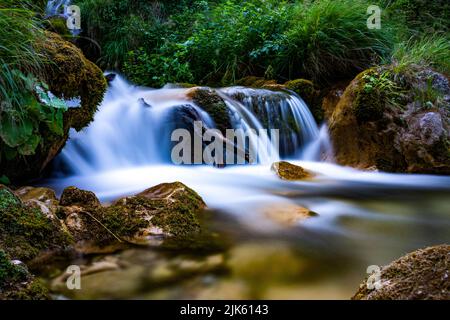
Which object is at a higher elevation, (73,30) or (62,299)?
(73,30)

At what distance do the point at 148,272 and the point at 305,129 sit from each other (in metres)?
4.57

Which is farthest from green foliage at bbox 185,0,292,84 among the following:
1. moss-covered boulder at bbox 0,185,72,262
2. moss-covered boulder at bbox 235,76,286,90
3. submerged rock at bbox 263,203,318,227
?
moss-covered boulder at bbox 0,185,72,262

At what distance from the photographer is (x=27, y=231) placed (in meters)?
2.07

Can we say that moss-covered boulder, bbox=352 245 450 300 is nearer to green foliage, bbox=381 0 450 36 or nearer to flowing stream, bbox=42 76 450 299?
flowing stream, bbox=42 76 450 299

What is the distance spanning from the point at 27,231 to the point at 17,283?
580 millimetres

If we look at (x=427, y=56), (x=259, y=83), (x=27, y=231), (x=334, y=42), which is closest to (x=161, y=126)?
(x=259, y=83)

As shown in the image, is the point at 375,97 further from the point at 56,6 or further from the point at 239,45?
the point at 56,6

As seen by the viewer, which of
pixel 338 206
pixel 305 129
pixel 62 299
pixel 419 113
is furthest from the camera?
pixel 305 129

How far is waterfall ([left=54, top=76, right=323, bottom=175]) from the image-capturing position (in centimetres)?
480

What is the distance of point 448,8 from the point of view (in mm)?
9281

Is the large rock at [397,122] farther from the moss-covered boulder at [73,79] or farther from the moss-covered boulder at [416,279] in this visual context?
the moss-covered boulder at [416,279]

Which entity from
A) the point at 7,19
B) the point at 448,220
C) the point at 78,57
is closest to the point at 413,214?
the point at 448,220

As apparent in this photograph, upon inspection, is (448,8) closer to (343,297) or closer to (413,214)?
(413,214)

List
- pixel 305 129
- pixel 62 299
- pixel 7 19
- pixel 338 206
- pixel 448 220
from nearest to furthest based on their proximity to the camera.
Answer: pixel 62 299 < pixel 7 19 < pixel 448 220 < pixel 338 206 < pixel 305 129
